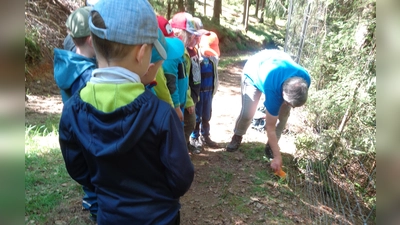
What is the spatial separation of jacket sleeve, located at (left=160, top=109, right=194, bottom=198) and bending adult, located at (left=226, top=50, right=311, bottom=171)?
1.99 meters

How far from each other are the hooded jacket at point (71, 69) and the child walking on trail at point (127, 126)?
755 millimetres

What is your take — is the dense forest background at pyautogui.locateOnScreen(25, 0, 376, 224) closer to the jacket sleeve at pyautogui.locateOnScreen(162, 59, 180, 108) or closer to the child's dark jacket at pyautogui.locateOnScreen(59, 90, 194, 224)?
the child's dark jacket at pyautogui.locateOnScreen(59, 90, 194, 224)

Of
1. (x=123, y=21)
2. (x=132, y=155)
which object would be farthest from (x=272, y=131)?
(x=123, y=21)

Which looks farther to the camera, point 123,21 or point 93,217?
point 93,217

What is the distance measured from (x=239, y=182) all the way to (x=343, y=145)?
4.54ft

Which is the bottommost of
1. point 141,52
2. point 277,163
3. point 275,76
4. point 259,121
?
point 259,121

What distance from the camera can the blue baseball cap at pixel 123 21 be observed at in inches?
51.6

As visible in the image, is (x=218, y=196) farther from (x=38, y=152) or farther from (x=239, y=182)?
(x=38, y=152)

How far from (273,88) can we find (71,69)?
2.13 metres

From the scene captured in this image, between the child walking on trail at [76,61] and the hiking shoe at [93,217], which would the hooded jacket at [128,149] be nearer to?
the child walking on trail at [76,61]

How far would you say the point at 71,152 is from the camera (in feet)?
5.36

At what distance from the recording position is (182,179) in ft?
4.92

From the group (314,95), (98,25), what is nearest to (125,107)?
(98,25)

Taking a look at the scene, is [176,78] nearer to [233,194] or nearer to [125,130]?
[233,194]
